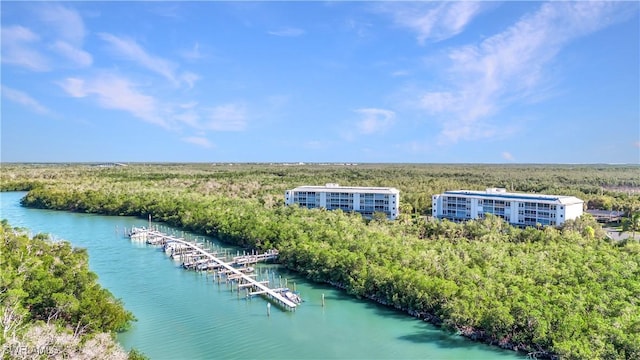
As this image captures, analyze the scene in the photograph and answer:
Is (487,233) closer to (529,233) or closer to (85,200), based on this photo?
(529,233)

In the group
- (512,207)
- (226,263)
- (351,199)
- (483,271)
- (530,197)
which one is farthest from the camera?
(351,199)

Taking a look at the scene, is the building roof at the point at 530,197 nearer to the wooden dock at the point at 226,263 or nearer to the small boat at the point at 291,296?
the wooden dock at the point at 226,263

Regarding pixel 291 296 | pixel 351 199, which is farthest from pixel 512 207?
pixel 291 296

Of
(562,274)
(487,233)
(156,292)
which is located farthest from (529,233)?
(156,292)

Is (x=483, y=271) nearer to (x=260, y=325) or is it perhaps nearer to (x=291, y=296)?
(x=291, y=296)

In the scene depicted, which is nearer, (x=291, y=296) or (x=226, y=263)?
(x=291, y=296)
